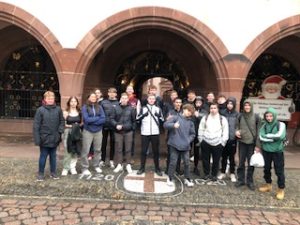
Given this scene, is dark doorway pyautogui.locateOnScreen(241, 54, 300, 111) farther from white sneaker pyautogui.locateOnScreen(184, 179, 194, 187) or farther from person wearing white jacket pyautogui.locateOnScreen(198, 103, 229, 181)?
white sneaker pyautogui.locateOnScreen(184, 179, 194, 187)

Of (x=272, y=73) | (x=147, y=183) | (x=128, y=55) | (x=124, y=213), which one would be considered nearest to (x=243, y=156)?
(x=147, y=183)

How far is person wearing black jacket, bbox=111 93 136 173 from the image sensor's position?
617 cm

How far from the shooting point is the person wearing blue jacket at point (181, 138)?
5.58 m

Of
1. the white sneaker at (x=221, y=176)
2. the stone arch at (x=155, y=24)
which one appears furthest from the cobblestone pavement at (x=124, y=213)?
the stone arch at (x=155, y=24)

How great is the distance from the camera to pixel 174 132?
564cm

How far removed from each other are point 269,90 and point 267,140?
520cm

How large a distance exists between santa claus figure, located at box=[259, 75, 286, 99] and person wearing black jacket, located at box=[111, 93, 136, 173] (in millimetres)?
5064

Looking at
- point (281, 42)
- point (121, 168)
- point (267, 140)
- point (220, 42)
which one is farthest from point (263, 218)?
point (281, 42)

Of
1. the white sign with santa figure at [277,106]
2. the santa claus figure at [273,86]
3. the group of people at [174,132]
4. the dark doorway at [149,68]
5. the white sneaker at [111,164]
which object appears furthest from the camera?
the dark doorway at [149,68]

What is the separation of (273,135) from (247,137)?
1.60 feet

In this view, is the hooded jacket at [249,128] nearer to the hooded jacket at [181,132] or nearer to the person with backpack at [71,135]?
the hooded jacket at [181,132]

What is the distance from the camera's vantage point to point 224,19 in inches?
295

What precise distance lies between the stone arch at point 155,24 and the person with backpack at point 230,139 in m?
1.85

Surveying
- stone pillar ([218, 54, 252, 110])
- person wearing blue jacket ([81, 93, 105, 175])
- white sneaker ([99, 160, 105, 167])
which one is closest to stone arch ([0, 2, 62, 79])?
person wearing blue jacket ([81, 93, 105, 175])
